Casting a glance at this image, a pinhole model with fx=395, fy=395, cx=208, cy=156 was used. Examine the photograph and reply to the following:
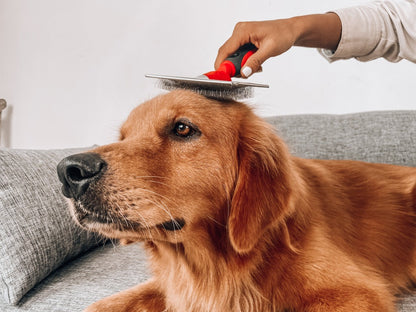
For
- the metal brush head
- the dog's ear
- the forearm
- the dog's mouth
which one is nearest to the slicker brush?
the metal brush head

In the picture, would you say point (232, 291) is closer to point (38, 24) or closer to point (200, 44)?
point (200, 44)

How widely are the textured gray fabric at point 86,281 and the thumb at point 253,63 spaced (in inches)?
34.4

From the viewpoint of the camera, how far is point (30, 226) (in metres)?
1.40

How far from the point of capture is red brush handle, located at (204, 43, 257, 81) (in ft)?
3.80

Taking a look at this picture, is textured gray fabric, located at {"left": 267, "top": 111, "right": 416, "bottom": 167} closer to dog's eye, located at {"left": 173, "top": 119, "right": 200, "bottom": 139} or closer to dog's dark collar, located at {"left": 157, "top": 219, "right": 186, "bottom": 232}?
dog's eye, located at {"left": 173, "top": 119, "right": 200, "bottom": 139}

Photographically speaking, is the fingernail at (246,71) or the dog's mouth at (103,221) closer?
the dog's mouth at (103,221)

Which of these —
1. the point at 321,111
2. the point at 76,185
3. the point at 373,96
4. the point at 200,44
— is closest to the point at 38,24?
the point at 200,44

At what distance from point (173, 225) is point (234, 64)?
0.55 metres

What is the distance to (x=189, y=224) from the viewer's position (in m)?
1.11

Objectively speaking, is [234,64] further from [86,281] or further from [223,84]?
[86,281]

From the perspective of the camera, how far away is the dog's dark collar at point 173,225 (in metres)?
1.08

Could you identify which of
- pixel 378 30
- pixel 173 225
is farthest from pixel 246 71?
pixel 378 30

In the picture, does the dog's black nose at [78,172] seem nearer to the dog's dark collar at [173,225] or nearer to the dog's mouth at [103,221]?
the dog's mouth at [103,221]

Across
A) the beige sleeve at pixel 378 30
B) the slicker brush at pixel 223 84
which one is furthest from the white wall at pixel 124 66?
the slicker brush at pixel 223 84
